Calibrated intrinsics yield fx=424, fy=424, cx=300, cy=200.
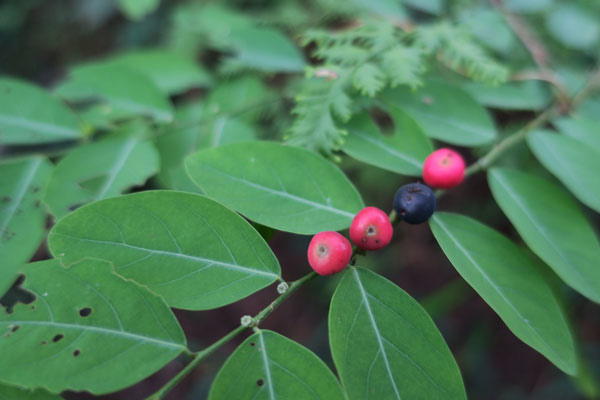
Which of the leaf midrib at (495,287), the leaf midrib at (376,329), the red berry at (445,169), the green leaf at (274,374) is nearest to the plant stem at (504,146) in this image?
the red berry at (445,169)

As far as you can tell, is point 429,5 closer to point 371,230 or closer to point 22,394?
point 371,230

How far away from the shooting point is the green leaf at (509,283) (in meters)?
0.96

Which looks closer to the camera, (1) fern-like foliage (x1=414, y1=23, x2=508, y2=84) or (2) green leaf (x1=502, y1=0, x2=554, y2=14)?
(1) fern-like foliage (x1=414, y1=23, x2=508, y2=84)

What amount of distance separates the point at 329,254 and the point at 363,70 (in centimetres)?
64

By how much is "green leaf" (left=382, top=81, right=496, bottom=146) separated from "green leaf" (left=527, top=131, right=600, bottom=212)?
16 cm

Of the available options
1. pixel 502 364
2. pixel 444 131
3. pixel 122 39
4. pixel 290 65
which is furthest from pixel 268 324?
pixel 122 39

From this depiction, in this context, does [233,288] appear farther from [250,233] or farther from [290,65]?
[290,65]

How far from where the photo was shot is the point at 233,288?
3.26ft

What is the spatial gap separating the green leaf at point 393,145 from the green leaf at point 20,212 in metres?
0.93

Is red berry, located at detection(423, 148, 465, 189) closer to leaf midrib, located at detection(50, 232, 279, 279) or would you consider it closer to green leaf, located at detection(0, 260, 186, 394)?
leaf midrib, located at detection(50, 232, 279, 279)

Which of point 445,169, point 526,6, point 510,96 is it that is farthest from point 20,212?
point 526,6

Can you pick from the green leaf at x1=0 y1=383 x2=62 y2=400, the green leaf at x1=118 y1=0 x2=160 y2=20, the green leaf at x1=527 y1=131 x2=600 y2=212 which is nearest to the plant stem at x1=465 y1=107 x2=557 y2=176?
the green leaf at x1=527 y1=131 x2=600 y2=212

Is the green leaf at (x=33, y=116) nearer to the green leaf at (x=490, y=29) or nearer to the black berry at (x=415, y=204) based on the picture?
the black berry at (x=415, y=204)

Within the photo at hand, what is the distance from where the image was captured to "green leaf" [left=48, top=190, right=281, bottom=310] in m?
0.97
